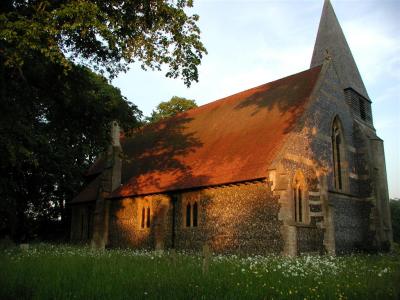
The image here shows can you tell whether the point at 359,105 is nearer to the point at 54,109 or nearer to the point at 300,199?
the point at 300,199

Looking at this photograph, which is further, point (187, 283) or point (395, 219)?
point (395, 219)

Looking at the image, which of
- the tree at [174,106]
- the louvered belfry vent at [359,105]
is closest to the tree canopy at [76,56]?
the louvered belfry vent at [359,105]

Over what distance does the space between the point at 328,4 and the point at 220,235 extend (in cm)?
2044

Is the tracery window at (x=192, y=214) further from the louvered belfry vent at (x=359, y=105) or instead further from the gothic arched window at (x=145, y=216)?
the louvered belfry vent at (x=359, y=105)

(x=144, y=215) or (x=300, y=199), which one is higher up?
(x=300, y=199)

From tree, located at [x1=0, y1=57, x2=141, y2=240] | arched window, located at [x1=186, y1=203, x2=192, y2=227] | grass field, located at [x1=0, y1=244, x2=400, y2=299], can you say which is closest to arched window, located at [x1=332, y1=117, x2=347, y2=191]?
arched window, located at [x1=186, y1=203, x2=192, y2=227]

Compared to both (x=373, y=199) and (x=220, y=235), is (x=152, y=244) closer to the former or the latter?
(x=220, y=235)

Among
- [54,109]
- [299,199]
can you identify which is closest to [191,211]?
[299,199]

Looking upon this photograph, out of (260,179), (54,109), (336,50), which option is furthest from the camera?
(336,50)

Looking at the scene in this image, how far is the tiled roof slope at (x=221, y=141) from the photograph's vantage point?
17625 mm

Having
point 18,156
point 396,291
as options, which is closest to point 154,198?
point 18,156

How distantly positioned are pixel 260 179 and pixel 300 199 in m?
2.32

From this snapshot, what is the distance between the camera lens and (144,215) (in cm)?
2100

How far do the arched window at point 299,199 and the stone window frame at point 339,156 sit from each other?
3.60 m
